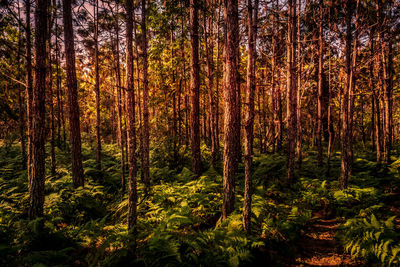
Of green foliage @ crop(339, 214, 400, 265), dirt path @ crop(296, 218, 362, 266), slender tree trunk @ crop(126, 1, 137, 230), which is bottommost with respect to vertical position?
dirt path @ crop(296, 218, 362, 266)

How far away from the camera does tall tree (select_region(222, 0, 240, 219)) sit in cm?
452

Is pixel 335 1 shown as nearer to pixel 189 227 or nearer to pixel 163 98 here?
pixel 163 98

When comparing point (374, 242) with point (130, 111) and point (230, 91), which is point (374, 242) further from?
point (130, 111)

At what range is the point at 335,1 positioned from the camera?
8.69m

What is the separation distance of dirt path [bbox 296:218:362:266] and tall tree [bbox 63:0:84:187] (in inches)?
321

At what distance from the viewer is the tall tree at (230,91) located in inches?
178

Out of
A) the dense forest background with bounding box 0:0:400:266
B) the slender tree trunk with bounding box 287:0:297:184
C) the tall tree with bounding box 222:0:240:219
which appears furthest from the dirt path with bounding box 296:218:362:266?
the slender tree trunk with bounding box 287:0:297:184

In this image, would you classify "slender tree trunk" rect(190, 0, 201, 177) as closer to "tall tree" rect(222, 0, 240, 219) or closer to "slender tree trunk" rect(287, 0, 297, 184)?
"tall tree" rect(222, 0, 240, 219)

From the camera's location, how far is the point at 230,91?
4.79 metres

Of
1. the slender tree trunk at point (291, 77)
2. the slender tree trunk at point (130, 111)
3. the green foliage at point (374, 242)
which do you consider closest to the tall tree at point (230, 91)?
the slender tree trunk at point (130, 111)

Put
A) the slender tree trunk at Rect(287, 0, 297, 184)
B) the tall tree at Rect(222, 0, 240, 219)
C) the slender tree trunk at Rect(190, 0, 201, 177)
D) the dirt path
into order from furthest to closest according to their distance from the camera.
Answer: the slender tree trunk at Rect(190, 0, 201, 177) → the slender tree trunk at Rect(287, 0, 297, 184) → the tall tree at Rect(222, 0, 240, 219) → the dirt path

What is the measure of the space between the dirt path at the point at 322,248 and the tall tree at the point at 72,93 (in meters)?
8.15

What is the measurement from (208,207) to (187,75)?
6.87 m

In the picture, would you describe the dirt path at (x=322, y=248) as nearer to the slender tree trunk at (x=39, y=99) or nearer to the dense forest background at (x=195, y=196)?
the dense forest background at (x=195, y=196)
